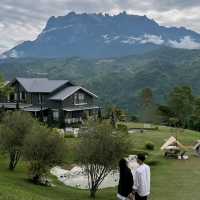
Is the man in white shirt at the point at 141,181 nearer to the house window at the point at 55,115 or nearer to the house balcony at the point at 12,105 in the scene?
the house window at the point at 55,115

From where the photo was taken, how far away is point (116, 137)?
26766 millimetres

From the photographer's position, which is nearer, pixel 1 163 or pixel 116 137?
pixel 116 137

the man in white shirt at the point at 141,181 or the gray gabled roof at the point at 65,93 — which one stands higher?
the gray gabled roof at the point at 65,93

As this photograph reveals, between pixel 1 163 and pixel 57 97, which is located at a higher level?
pixel 57 97

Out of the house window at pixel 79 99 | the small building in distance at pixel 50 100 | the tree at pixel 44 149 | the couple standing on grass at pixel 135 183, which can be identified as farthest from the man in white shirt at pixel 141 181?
the house window at pixel 79 99

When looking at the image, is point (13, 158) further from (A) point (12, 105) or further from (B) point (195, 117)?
(B) point (195, 117)

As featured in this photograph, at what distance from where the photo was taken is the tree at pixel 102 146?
2647cm

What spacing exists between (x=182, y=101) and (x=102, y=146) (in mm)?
65271

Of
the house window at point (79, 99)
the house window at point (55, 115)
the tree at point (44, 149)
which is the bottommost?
the tree at point (44, 149)

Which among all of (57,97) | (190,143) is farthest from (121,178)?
(57,97)

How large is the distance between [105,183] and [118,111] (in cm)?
4388

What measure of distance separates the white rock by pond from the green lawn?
142 centimetres

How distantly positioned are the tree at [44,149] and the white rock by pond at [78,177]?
4.64m

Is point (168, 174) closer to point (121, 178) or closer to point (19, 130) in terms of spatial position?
point (19, 130)
